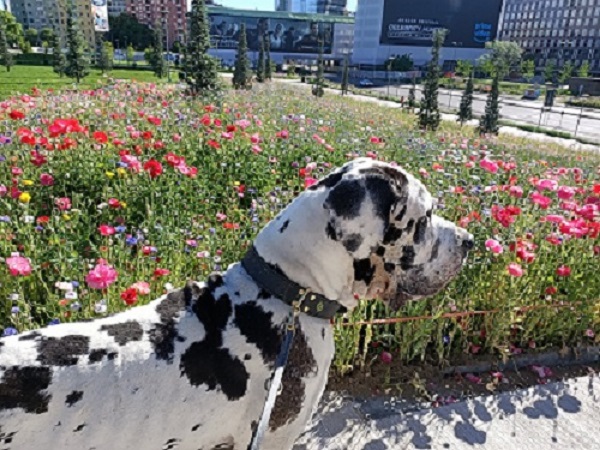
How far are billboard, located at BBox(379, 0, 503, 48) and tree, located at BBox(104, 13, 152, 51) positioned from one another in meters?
43.6

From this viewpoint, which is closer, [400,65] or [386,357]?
[386,357]

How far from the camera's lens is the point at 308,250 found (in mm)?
2109

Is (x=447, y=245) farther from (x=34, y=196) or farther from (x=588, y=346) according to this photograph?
(x=34, y=196)

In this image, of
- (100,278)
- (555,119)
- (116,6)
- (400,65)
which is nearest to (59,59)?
(555,119)

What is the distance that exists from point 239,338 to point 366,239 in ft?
2.15

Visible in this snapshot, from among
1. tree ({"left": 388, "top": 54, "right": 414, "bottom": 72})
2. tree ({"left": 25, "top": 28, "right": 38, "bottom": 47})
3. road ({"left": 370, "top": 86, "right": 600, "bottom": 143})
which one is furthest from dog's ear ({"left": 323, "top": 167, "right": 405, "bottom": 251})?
tree ({"left": 25, "top": 28, "right": 38, "bottom": 47})

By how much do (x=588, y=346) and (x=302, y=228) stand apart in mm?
3436

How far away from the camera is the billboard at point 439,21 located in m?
94.7

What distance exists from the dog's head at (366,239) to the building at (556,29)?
117245mm

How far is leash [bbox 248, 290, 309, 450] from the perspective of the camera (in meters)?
1.87

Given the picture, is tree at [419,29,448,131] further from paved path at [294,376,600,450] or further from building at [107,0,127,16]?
building at [107,0,127,16]

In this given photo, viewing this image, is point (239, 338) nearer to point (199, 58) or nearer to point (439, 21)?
point (199, 58)

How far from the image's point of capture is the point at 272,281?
7.07ft

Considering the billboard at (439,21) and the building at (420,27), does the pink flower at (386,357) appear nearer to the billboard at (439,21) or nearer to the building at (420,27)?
the building at (420,27)
